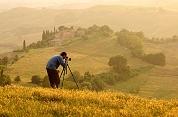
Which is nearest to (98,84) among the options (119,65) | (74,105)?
(119,65)

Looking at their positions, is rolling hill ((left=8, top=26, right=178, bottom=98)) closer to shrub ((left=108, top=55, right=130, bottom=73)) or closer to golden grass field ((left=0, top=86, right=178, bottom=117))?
shrub ((left=108, top=55, right=130, bottom=73))

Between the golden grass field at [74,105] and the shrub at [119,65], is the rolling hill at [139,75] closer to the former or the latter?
the shrub at [119,65]

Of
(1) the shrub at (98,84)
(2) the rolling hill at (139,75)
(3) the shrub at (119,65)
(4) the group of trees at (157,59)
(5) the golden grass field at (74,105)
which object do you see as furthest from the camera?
(4) the group of trees at (157,59)

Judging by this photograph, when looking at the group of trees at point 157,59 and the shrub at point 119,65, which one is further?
the group of trees at point 157,59

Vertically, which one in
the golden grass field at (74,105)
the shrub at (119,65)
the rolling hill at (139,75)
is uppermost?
the golden grass field at (74,105)

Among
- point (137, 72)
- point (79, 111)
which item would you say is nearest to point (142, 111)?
point (79, 111)

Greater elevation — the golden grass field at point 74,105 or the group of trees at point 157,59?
the golden grass field at point 74,105

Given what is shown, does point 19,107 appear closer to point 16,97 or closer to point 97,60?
point 16,97

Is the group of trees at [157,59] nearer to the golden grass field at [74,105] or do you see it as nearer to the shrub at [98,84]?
the shrub at [98,84]

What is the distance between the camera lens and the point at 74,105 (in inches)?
650

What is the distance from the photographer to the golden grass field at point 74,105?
48.7 feet

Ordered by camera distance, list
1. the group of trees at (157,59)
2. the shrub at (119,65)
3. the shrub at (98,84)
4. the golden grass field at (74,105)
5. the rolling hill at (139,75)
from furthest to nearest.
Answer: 1. the group of trees at (157,59)
2. the shrub at (119,65)
3. the rolling hill at (139,75)
4. the shrub at (98,84)
5. the golden grass field at (74,105)

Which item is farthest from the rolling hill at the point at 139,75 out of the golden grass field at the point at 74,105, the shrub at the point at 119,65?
the golden grass field at the point at 74,105

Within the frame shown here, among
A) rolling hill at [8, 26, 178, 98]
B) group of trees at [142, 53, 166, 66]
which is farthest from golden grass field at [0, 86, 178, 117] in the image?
group of trees at [142, 53, 166, 66]
